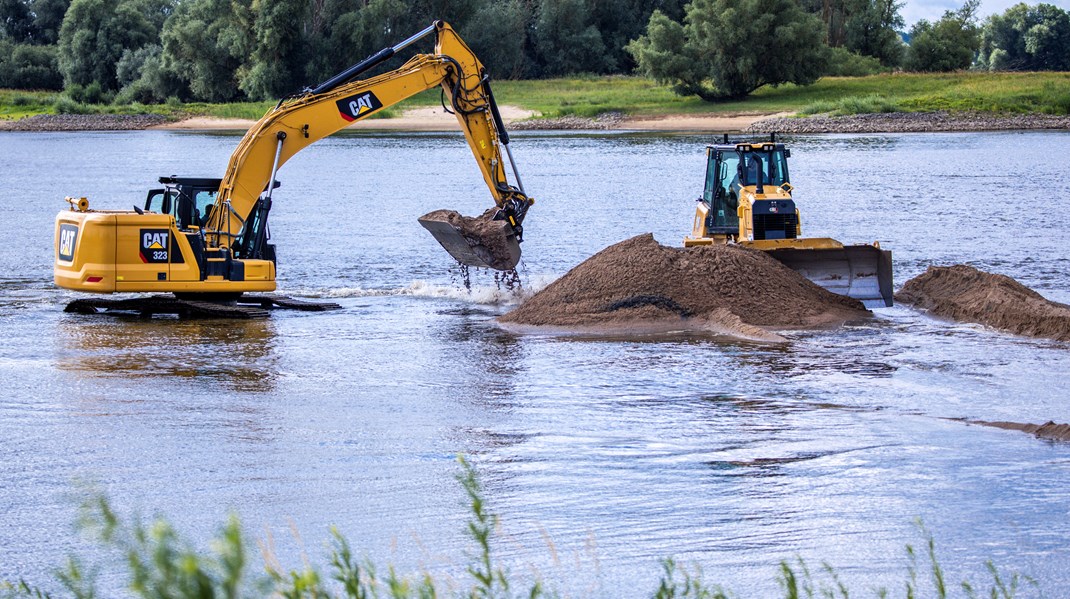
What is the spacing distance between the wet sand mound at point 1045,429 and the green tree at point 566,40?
92.3m

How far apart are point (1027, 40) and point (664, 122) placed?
59755 mm

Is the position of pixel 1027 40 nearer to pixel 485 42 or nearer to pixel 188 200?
pixel 485 42

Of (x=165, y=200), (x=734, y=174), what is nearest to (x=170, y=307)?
(x=165, y=200)

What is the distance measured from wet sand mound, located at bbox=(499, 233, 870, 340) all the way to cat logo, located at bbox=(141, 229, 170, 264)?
4685mm

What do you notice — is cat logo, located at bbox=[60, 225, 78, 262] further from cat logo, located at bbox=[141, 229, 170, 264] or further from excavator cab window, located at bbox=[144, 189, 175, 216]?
excavator cab window, located at bbox=[144, 189, 175, 216]

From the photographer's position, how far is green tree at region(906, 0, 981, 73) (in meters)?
89.8

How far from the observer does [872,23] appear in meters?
93.2

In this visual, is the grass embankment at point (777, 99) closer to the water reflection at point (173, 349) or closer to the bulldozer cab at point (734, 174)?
the bulldozer cab at point (734, 174)

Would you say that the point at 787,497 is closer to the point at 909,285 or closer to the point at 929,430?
the point at 929,430

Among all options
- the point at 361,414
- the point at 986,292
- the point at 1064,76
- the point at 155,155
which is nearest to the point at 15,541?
the point at 361,414

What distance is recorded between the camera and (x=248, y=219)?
61.4ft

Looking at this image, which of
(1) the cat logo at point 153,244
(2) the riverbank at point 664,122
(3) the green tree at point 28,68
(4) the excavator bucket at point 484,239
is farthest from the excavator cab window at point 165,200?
(3) the green tree at point 28,68

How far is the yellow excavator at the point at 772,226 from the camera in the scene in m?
18.6

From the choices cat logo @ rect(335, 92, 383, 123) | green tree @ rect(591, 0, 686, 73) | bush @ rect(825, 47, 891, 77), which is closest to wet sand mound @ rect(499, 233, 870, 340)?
cat logo @ rect(335, 92, 383, 123)
